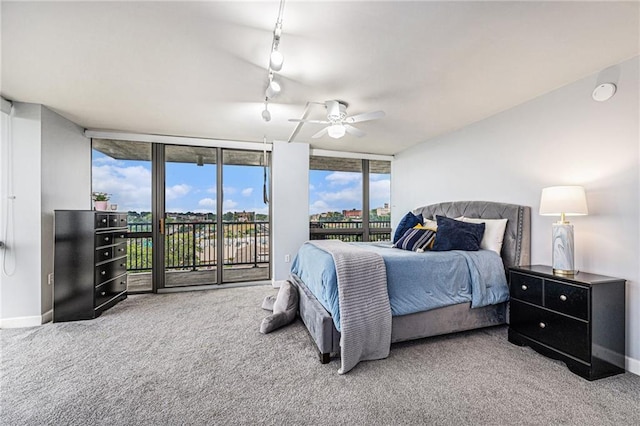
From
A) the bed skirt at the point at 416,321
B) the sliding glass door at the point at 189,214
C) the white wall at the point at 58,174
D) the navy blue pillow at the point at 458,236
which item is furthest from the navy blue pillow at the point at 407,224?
the white wall at the point at 58,174

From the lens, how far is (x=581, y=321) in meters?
1.93

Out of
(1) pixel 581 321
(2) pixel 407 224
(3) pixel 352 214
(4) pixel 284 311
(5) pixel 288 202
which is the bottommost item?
(4) pixel 284 311

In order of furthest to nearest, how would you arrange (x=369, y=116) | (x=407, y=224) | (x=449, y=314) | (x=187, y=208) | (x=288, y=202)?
(x=288, y=202) → (x=187, y=208) → (x=407, y=224) → (x=369, y=116) → (x=449, y=314)

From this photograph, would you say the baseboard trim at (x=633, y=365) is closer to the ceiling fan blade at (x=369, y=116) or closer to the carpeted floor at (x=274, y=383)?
the carpeted floor at (x=274, y=383)

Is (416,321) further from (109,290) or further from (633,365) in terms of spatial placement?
(109,290)

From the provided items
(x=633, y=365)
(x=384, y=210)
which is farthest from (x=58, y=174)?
(x=633, y=365)

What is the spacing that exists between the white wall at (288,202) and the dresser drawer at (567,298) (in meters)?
3.18

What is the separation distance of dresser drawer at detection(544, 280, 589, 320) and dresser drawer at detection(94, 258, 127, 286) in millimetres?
4586

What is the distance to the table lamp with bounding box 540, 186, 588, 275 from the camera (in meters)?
2.14

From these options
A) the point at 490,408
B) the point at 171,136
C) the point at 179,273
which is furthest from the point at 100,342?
the point at 490,408

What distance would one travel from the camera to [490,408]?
5.32ft

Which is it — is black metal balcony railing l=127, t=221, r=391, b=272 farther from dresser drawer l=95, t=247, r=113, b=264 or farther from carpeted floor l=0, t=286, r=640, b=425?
carpeted floor l=0, t=286, r=640, b=425

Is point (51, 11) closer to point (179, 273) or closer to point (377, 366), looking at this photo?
point (377, 366)

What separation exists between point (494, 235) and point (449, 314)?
43.3 inches
